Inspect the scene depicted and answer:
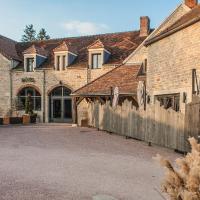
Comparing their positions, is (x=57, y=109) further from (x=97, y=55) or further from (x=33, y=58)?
(x=97, y=55)

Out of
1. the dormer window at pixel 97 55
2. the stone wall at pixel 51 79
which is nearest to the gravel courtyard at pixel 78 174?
the stone wall at pixel 51 79

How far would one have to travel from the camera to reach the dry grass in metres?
2.71

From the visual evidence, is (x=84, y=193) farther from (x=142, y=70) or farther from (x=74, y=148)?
(x=142, y=70)

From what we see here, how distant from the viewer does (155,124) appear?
1276cm

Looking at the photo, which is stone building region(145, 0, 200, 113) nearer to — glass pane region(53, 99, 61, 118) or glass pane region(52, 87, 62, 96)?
glass pane region(52, 87, 62, 96)

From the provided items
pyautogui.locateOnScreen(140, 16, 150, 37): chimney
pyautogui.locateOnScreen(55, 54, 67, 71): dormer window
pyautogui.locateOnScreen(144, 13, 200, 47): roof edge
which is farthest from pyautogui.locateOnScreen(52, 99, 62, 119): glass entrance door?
pyautogui.locateOnScreen(144, 13, 200, 47): roof edge

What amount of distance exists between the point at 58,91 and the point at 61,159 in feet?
69.9

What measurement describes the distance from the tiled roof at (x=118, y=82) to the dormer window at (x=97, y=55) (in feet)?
10.2

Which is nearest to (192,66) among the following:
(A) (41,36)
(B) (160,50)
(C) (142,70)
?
(B) (160,50)

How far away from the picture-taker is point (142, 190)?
6.31 m

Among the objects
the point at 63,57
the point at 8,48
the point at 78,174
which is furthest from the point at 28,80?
the point at 78,174

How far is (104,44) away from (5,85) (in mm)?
9321

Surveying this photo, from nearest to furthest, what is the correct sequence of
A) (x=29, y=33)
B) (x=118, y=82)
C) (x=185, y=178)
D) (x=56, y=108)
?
(x=185, y=178), (x=118, y=82), (x=56, y=108), (x=29, y=33)

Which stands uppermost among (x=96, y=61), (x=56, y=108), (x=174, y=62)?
(x=96, y=61)
